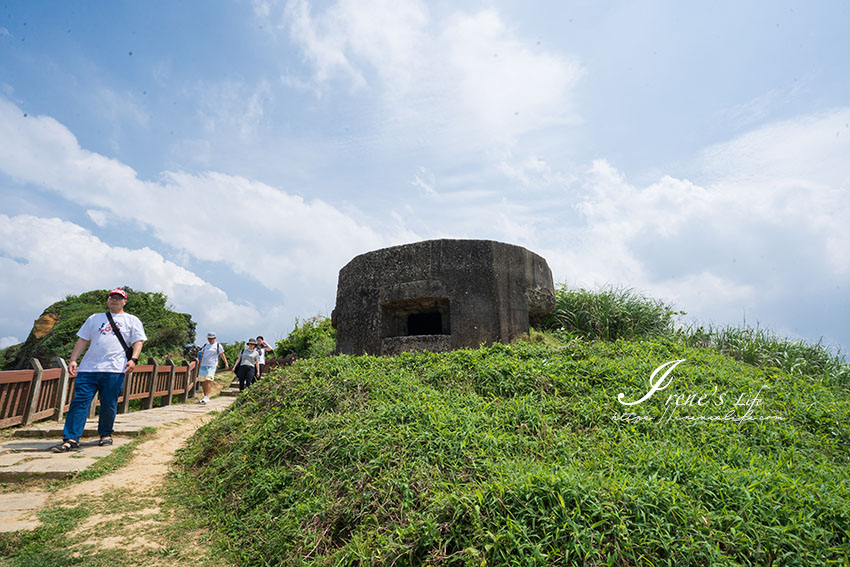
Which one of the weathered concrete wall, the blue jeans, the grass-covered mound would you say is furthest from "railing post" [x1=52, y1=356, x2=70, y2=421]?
the weathered concrete wall

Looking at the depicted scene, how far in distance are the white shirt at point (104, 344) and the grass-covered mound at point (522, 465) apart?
3.98 feet

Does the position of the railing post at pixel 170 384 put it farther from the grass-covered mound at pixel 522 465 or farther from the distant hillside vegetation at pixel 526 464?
the grass-covered mound at pixel 522 465

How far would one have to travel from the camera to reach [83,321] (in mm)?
14383

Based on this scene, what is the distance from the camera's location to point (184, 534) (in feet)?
9.96

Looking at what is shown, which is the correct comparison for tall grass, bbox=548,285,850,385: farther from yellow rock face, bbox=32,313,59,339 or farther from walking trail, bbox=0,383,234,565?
yellow rock face, bbox=32,313,59,339

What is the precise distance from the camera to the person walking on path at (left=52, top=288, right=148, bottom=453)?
16.0ft

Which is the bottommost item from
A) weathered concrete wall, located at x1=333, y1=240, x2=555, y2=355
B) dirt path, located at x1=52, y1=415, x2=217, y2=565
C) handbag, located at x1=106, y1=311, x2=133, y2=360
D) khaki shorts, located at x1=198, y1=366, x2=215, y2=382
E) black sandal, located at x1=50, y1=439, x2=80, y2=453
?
dirt path, located at x1=52, y1=415, x2=217, y2=565

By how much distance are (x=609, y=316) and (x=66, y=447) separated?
7853mm

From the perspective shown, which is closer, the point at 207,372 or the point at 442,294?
the point at 442,294

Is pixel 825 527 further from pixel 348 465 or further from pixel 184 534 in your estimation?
pixel 184 534

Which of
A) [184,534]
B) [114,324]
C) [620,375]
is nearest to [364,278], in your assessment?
[114,324]

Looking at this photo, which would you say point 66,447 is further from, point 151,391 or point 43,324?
point 43,324

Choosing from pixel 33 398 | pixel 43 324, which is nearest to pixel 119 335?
pixel 33 398

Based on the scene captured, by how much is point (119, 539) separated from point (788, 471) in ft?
13.4
